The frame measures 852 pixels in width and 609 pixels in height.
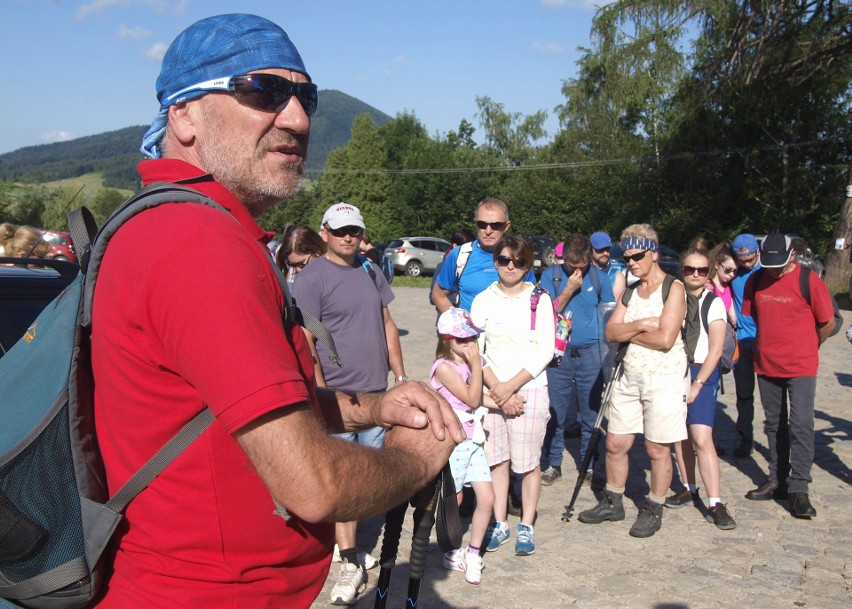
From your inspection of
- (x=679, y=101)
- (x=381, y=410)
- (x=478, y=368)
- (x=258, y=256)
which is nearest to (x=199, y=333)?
(x=258, y=256)

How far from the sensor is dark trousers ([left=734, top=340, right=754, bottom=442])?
759cm

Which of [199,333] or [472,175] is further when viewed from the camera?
[472,175]

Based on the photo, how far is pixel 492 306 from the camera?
19.2ft

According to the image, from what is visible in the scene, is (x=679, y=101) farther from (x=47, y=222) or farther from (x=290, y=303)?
(x=290, y=303)

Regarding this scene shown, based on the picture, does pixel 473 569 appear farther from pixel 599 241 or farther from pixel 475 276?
pixel 599 241

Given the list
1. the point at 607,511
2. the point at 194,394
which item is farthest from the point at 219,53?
the point at 607,511

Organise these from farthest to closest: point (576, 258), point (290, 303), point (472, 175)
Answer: point (472, 175), point (576, 258), point (290, 303)

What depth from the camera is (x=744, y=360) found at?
7656 mm

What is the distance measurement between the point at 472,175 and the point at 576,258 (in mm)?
44704

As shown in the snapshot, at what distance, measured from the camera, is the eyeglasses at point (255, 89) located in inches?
65.2

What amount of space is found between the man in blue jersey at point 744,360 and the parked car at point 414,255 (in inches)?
1022

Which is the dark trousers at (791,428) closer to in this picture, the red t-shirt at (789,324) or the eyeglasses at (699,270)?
the red t-shirt at (789,324)

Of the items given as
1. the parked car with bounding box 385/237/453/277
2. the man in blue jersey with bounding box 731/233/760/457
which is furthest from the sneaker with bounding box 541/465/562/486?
the parked car with bounding box 385/237/453/277

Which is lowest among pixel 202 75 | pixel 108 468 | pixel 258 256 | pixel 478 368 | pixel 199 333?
pixel 478 368
